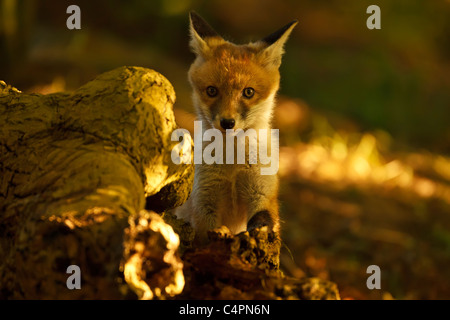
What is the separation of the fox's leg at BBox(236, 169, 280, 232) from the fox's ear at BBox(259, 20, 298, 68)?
1007 mm

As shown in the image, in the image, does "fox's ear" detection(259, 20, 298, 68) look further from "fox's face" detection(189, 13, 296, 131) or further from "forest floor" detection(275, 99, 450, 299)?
"forest floor" detection(275, 99, 450, 299)

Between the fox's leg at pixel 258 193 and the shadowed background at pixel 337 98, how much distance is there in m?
0.41

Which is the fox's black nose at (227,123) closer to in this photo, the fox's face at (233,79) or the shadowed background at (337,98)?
the fox's face at (233,79)

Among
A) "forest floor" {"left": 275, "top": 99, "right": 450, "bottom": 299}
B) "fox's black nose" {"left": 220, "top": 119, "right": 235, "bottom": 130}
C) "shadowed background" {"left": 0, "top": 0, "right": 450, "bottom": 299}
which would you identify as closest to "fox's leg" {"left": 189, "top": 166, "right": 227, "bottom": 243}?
"fox's black nose" {"left": 220, "top": 119, "right": 235, "bottom": 130}

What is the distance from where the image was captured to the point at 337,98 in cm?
1245

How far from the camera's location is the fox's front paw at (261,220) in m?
3.43

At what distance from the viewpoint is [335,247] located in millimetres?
6484

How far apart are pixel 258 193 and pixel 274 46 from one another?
4.19ft

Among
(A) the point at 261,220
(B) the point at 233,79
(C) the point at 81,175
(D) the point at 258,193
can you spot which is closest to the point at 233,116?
(B) the point at 233,79

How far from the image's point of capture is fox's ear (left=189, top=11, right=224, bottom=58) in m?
3.94

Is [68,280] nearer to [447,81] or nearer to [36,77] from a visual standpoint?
[36,77]

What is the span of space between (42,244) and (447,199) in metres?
7.61

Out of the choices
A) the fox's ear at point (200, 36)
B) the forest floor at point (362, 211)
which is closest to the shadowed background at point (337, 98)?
the forest floor at point (362, 211)

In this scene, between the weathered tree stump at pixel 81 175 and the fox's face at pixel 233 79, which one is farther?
the fox's face at pixel 233 79
